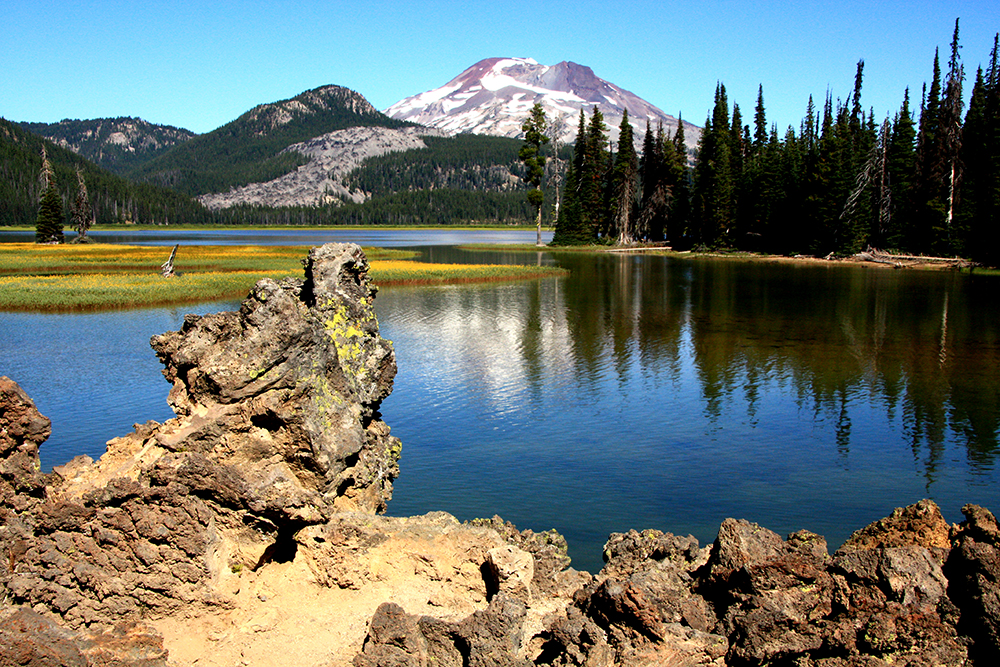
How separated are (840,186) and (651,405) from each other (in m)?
61.6

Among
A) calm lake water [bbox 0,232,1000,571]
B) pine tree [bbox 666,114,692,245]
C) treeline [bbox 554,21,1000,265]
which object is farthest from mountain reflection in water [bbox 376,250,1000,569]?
pine tree [bbox 666,114,692,245]

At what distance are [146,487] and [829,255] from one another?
247 feet

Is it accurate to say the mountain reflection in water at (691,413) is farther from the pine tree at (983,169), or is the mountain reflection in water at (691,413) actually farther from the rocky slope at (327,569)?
the pine tree at (983,169)

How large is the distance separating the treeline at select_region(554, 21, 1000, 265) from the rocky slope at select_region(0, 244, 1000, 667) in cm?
6209

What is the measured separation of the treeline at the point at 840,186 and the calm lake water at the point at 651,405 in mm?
33871

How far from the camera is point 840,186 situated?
234ft

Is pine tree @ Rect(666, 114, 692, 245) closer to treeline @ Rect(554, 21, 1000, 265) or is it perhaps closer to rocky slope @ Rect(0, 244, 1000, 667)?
treeline @ Rect(554, 21, 1000, 265)

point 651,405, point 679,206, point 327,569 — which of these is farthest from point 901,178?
point 327,569

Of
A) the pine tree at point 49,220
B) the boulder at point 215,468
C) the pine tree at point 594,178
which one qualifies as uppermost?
the pine tree at point 594,178

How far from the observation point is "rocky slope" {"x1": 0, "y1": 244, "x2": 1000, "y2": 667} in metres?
6.18

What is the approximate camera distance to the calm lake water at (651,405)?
1327cm

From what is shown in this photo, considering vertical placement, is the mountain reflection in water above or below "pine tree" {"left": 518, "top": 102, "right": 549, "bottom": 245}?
below

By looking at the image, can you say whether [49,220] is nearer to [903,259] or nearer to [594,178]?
[594,178]

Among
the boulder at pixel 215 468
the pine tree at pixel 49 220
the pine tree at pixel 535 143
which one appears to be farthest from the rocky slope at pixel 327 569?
the pine tree at pixel 49 220
